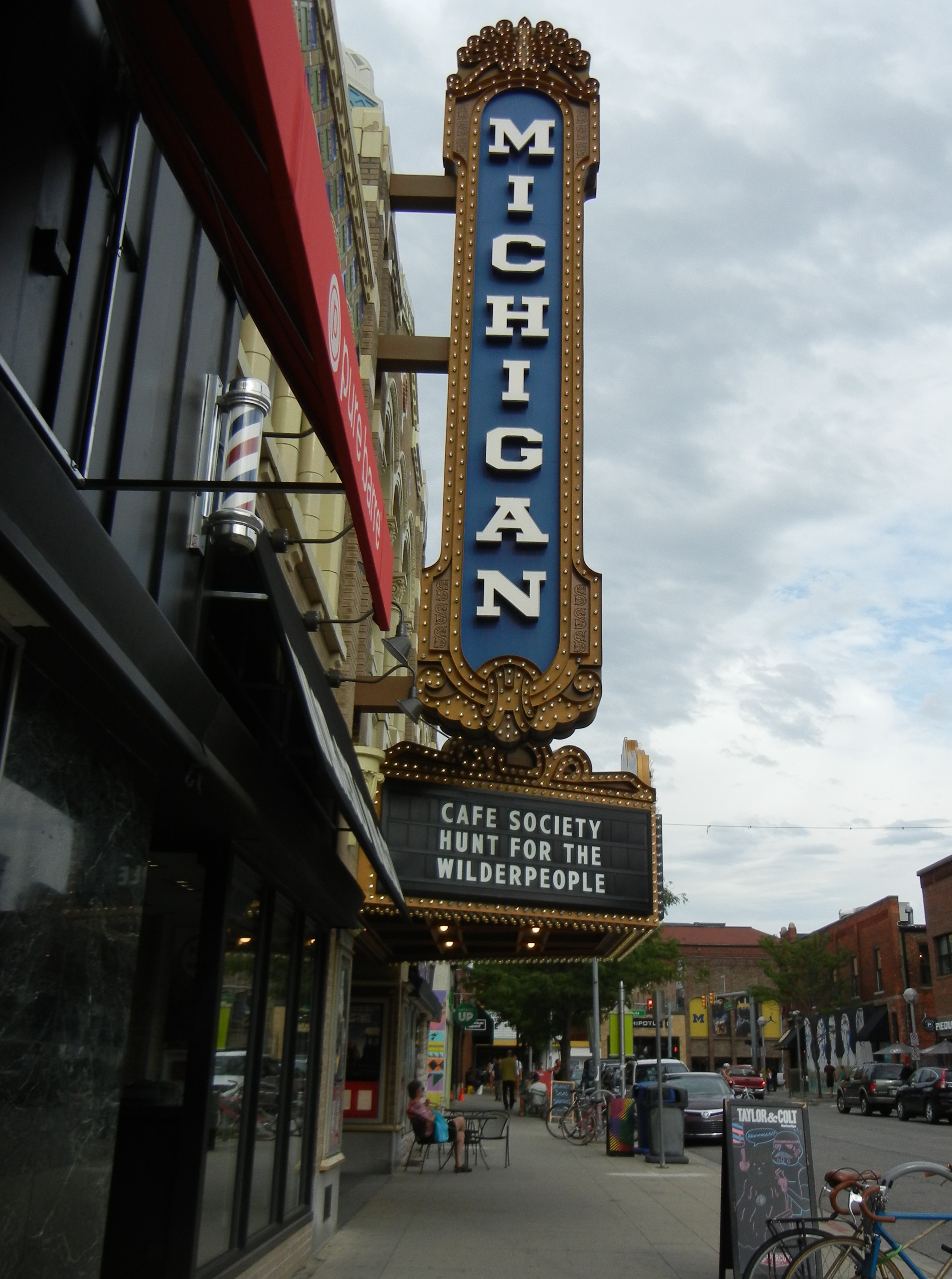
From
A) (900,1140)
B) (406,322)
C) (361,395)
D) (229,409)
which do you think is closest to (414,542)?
(406,322)

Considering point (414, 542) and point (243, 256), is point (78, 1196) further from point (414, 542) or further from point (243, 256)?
point (414, 542)

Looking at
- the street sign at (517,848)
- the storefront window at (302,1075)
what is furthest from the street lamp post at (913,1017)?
the storefront window at (302,1075)

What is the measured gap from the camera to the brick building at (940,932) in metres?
45.2

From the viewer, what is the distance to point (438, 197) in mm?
14438

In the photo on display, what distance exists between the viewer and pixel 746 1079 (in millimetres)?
46062

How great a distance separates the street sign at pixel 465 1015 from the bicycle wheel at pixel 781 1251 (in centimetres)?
2852

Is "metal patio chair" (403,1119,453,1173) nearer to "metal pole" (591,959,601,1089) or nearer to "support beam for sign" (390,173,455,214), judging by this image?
"support beam for sign" (390,173,455,214)

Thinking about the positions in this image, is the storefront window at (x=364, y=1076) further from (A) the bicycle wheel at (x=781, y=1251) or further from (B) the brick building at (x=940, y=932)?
(B) the brick building at (x=940, y=932)

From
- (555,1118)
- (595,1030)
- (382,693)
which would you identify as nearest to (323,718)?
(382,693)

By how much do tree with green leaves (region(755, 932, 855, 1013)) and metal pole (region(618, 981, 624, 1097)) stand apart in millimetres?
18346

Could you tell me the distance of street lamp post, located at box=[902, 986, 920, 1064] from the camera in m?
45.8

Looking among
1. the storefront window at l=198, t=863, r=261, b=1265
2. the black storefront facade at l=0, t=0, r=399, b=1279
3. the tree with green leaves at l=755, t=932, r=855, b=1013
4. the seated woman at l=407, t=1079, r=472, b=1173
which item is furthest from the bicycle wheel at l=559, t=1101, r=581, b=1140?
the tree with green leaves at l=755, t=932, r=855, b=1013

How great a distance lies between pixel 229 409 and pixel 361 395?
1889mm

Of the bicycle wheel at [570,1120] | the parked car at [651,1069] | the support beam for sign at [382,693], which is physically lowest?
the bicycle wheel at [570,1120]
